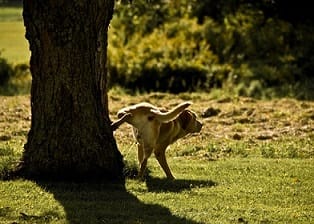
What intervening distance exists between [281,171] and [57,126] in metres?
3.24

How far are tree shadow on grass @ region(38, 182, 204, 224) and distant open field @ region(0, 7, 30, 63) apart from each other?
854 inches

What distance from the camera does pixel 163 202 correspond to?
28.7 ft

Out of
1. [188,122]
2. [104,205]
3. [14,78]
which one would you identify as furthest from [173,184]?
[14,78]

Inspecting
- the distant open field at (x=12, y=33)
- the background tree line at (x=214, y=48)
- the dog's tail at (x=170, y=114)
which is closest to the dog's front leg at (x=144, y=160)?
the dog's tail at (x=170, y=114)

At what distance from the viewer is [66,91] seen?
9.47m

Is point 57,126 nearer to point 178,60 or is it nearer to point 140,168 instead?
point 140,168

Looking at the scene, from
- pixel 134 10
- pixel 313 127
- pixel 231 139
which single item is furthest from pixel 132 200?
pixel 134 10

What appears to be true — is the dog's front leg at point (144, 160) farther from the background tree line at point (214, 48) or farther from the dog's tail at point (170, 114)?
the background tree line at point (214, 48)

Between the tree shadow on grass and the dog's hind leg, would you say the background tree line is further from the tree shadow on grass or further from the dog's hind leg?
the tree shadow on grass

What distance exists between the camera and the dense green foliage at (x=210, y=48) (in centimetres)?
2214

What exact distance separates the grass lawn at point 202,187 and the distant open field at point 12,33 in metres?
16.9

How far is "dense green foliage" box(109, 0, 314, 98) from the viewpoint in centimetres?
2214

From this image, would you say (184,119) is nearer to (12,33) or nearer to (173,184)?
(173,184)

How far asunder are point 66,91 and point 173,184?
1.76 m
